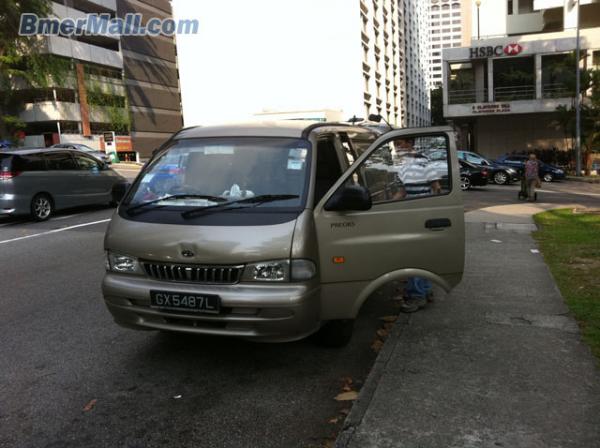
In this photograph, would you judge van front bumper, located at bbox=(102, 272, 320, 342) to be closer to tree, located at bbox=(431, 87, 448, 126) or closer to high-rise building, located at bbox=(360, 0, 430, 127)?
high-rise building, located at bbox=(360, 0, 430, 127)

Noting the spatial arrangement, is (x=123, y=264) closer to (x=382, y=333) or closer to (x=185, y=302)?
(x=185, y=302)

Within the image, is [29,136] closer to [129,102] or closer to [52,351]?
[129,102]

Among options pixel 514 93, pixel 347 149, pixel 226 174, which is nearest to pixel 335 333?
pixel 226 174

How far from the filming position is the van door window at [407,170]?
14.4 feet

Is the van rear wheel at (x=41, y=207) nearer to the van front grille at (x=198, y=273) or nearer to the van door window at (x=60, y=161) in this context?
the van door window at (x=60, y=161)

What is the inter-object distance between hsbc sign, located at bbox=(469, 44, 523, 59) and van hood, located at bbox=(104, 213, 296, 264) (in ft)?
130

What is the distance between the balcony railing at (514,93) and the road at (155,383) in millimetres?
37247

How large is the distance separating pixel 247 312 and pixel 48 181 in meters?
11.1

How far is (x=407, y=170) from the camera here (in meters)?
4.50

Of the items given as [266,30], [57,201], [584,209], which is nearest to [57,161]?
[57,201]

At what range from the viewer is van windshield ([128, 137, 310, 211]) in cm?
415

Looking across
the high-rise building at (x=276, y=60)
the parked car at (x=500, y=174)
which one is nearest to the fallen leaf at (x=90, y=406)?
the parked car at (x=500, y=174)

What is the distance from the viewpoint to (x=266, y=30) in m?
46.2

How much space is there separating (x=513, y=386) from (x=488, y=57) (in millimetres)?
39856
